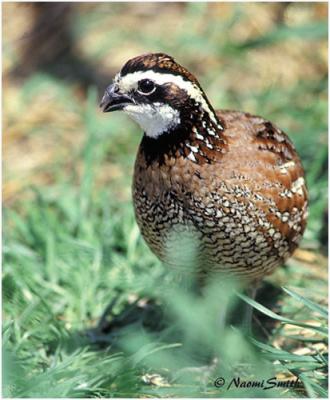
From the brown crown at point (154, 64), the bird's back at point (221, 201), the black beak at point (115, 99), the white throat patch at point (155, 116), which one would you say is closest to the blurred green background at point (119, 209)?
the bird's back at point (221, 201)

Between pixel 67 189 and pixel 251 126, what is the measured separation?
2.03 meters

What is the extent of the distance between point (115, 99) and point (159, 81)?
0.25 meters

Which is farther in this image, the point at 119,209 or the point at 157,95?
the point at 119,209

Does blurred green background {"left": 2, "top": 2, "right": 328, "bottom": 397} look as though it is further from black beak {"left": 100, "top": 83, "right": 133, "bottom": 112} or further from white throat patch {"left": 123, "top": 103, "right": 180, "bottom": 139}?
black beak {"left": 100, "top": 83, "right": 133, "bottom": 112}

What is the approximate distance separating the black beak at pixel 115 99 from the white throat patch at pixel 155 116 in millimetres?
28

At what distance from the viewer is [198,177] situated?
3.99 m

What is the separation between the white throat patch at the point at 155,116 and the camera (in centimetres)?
393

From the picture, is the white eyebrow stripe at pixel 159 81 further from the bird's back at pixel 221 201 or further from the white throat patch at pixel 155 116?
the bird's back at pixel 221 201

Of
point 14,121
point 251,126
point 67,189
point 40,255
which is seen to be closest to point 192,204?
point 251,126

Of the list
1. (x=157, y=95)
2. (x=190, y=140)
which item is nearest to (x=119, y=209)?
(x=190, y=140)

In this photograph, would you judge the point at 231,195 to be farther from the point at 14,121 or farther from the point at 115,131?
the point at 14,121

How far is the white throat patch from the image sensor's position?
393 cm

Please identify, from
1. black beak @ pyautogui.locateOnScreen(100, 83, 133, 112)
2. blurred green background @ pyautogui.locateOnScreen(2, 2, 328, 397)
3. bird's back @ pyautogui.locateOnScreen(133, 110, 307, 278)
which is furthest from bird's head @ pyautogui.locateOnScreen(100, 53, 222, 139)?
blurred green background @ pyautogui.locateOnScreen(2, 2, 328, 397)

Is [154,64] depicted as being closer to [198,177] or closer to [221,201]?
[198,177]
